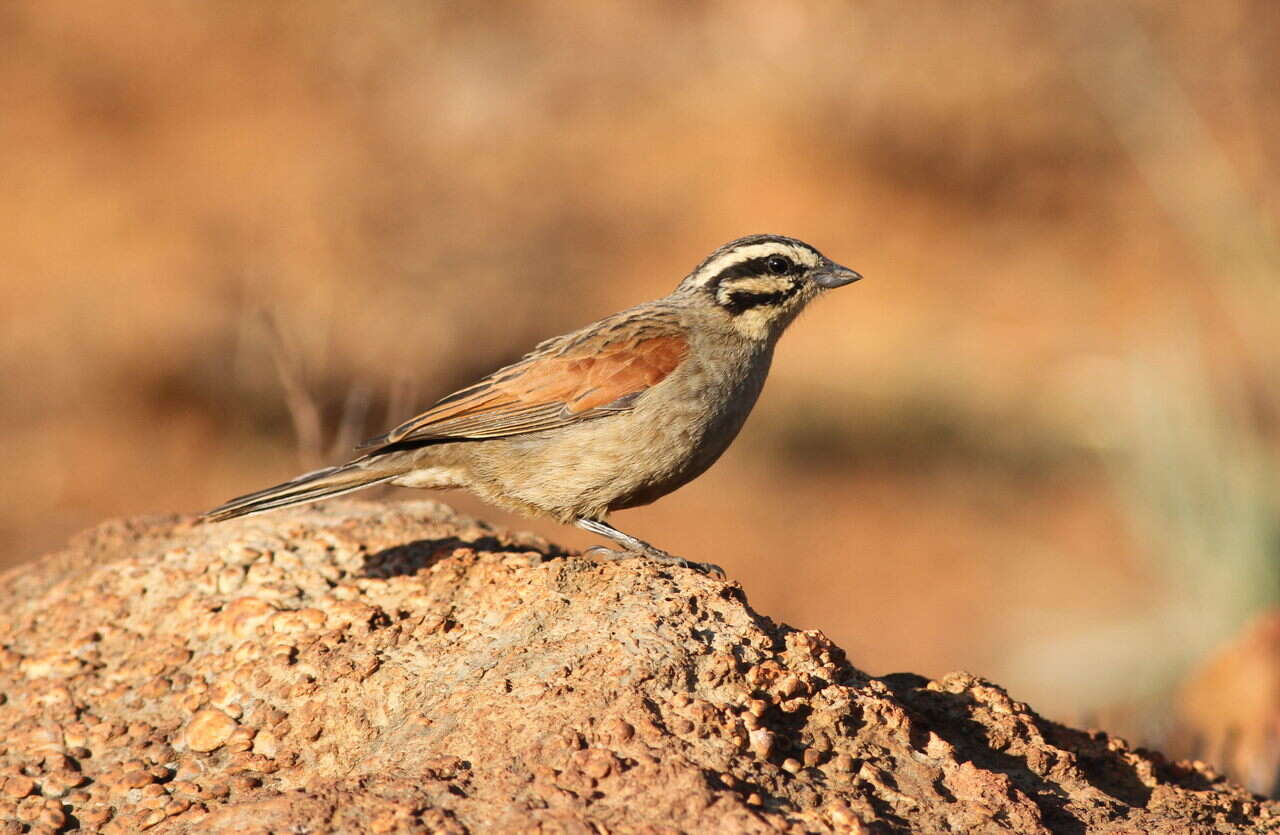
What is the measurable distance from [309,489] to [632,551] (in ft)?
4.53

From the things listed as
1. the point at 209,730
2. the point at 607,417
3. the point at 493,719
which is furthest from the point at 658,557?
the point at 209,730

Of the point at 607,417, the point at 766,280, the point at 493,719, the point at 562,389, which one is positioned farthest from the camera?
the point at 766,280

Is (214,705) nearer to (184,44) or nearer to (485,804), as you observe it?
(485,804)

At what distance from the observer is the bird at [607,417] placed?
20.4 feet

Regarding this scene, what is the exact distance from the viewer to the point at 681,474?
20.5 ft

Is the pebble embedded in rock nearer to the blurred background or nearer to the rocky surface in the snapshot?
the rocky surface

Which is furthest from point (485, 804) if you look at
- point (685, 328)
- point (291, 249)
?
point (291, 249)

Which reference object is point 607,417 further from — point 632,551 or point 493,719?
point 493,719

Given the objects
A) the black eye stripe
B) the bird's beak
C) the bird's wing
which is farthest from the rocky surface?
the bird's beak

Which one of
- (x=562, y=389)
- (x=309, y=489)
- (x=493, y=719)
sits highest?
(x=562, y=389)

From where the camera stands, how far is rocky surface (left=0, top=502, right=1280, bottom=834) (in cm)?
400

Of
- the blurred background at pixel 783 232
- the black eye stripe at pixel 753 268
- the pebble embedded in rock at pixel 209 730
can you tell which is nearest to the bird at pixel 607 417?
the black eye stripe at pixel 753 268

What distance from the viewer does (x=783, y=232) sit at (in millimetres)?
19188

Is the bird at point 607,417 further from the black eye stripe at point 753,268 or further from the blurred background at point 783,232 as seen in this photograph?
the blurred background at point 783,232
